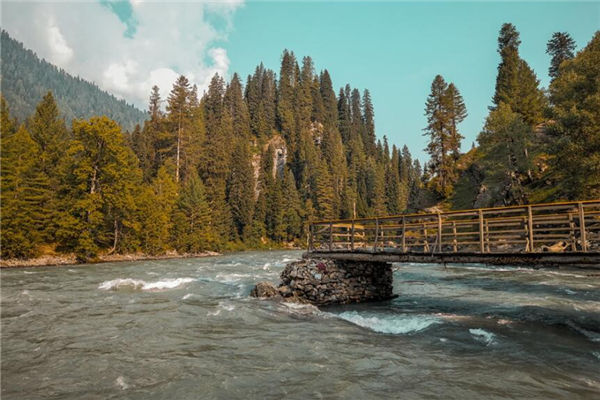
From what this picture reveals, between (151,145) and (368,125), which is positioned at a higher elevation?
(368,125)

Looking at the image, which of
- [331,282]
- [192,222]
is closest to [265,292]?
[331,282]

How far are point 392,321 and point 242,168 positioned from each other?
69.9 metres

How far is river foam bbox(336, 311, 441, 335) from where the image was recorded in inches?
515

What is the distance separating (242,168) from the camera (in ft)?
265

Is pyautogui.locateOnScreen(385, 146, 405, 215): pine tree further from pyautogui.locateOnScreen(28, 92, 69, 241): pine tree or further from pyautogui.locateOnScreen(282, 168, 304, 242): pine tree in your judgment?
pyautogui.locateOnScreen(28, 92, 69, 241): pine tree

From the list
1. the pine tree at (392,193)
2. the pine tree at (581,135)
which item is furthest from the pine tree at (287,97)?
the pine tree at (581,135)

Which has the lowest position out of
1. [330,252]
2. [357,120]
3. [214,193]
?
[330,252]

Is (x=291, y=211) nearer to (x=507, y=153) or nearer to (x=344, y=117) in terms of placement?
(x=507, y=153)

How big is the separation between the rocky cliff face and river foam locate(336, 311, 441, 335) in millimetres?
2499

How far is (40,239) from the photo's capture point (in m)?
36.2

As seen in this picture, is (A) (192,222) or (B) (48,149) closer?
(B) (48,149)

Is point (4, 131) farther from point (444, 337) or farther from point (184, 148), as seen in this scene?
point (444, 337)

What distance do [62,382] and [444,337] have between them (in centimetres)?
1135

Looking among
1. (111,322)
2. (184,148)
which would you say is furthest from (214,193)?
(111,322)
